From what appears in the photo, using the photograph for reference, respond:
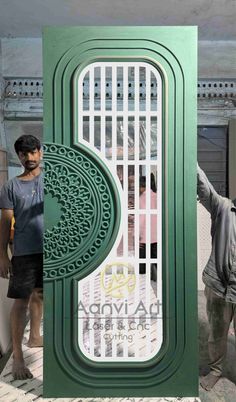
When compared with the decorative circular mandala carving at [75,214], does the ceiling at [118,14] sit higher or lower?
higher

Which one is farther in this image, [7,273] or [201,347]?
[201,347]

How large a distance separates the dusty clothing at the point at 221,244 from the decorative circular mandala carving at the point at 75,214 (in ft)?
1.55

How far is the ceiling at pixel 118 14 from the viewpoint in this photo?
3842 mm

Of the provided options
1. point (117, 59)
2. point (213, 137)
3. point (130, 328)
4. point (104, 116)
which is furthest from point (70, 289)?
point (213, 137)

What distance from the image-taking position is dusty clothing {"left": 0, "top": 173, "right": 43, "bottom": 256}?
2.10 meters

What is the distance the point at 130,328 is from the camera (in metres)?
1.80

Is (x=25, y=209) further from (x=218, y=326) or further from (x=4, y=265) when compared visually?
(x=218, y=326)

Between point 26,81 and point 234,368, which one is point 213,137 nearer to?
point 26,81

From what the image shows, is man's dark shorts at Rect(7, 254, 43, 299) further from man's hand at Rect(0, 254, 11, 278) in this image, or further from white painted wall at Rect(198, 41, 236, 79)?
white painted wall at Rect(198, 41, 236, 79)

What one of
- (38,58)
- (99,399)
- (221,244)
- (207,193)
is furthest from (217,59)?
(99,399)

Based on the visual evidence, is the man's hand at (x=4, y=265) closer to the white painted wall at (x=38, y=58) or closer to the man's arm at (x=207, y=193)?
the man's arm at (x=207, y=193)

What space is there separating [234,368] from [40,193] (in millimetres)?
1398

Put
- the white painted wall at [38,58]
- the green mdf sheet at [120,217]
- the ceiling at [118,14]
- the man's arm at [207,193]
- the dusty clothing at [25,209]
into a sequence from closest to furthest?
1. the green mdf sheet at [120,217]
2. the man's arm at [207,193]
3. the dusty clothing at [25,209]
4. the ceiling at [118,14]
5. the white painted wall at [38,58]

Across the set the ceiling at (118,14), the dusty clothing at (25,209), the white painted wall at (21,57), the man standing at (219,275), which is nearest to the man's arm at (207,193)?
the man standing at (219,275)
